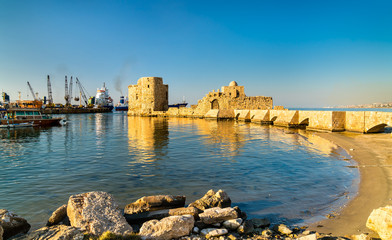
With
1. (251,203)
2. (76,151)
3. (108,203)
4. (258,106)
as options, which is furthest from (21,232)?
(258,106)

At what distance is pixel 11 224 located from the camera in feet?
12.1

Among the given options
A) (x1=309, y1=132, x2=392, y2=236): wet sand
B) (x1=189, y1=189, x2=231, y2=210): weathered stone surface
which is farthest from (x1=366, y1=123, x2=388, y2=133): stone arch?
(x1=189, y1=189, x2=231, y2=210): weathered stone surface

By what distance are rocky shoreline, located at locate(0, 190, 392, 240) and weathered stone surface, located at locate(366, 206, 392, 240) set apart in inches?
2.5

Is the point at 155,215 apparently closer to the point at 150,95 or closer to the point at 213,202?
the point at 213,202

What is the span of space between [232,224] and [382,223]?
2.24 meters

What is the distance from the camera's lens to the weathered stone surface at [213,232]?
12.1 feet

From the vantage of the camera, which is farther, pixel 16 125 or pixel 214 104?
pixel 214 104

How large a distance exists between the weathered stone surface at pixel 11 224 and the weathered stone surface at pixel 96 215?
2.50ft

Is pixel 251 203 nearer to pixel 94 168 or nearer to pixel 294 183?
pixel 294 183

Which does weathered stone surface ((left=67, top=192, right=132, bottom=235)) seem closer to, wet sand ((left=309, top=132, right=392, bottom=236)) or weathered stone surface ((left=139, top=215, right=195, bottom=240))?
weathered stone surface ((left=139, top=215, right=195, bottom=240))

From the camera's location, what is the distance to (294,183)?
22.0ft

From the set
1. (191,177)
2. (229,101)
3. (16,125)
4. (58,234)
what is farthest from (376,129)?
(16,125)

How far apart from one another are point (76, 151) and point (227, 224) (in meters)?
10.6

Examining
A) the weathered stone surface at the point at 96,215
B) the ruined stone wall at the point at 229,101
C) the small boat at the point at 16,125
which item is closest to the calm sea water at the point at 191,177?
the weathered stone surface at the point at 96,215
